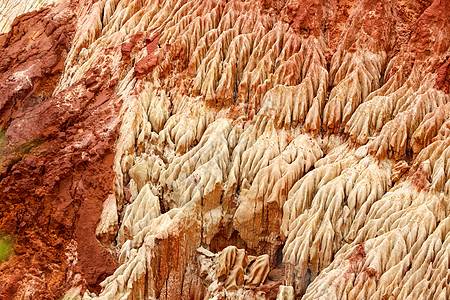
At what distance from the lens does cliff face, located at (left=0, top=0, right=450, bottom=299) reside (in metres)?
22.8

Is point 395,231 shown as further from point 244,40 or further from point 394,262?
point 244,40

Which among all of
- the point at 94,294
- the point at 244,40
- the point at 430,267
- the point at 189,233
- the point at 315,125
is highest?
the point at 244,40

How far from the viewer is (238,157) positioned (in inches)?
1022

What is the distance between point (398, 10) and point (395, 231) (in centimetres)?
1089

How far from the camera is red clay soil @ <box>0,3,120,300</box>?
24984 millimetres

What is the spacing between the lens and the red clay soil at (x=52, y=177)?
2498cm

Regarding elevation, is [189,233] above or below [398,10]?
below

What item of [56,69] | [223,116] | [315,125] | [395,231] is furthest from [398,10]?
[56,69]

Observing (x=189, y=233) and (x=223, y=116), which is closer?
(x=189, y=233)

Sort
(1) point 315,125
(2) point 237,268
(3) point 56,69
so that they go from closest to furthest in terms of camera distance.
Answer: (2) point 237,268
(1) point 315,125
(3) point 56,69

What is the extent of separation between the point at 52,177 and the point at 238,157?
781 cm

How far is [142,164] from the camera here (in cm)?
2697

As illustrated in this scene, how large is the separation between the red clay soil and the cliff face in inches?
2.6

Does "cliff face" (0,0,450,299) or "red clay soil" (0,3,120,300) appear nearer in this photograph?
"cliff face" (0,0,450,299)
